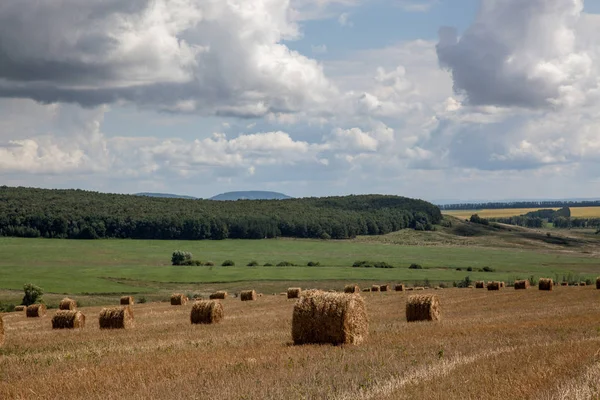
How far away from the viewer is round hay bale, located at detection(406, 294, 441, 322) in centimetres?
2625

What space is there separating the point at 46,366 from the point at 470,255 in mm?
121335

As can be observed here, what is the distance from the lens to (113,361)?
1570cm

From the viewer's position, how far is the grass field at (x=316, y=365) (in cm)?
1079

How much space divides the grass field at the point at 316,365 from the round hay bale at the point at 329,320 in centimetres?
73

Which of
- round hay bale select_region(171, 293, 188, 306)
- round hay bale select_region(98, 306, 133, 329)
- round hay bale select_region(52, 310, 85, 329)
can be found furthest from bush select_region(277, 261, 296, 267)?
round hay bale select_region(98, 306, 133, 329)

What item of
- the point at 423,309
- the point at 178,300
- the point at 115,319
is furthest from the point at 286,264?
the point at 423,309

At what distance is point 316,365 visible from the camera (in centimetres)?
1356

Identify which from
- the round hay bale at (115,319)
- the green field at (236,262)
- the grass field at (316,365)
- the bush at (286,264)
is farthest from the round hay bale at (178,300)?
the bush at (286,264)

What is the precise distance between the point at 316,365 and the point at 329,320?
168 inches

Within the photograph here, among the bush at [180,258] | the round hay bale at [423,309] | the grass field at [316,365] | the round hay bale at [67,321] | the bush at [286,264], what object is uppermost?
the grass field at [316,365]

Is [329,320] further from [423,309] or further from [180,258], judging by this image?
[180,258]

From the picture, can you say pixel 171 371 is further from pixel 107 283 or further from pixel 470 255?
pixel 470 255

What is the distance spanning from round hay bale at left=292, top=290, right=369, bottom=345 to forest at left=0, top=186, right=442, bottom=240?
13079 centimetres

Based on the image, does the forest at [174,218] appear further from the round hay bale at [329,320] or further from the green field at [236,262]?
the round hay bale at [329,320]
